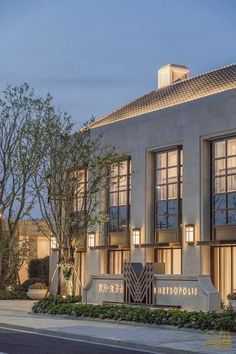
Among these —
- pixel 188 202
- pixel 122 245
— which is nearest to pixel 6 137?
pixel 122 245

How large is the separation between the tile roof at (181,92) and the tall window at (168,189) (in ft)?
9.58

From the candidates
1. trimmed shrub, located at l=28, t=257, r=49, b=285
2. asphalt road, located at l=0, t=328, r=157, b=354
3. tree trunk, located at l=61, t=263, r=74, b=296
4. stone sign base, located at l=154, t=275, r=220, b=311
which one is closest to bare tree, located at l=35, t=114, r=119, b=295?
tree trunk, located at l=61, t=263, r=74, b=296

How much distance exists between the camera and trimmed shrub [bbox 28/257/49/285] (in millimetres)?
45562

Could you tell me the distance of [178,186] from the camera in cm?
3036

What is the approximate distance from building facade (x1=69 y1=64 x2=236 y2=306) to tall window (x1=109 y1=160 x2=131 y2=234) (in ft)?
0.16

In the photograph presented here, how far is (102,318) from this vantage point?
22.6 meters

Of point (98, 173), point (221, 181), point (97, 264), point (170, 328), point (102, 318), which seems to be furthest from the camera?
point (97, 264)

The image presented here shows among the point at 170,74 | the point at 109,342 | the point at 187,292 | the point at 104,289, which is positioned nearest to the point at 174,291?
the point at 187,292

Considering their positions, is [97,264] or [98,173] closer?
[98,173]

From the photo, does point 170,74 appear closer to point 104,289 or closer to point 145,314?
point 104,289

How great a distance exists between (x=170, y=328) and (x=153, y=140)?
43.4 ft

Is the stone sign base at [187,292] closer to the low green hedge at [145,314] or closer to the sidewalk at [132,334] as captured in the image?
the low green hedge at [145,314]

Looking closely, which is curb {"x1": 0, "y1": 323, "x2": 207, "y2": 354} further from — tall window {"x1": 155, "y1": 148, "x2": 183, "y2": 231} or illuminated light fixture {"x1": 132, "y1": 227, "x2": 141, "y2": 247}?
tall window {"x1": 155, "y1": 148, "x2": 183, "y2": 231}

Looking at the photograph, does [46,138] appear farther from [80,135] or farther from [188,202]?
[188,202]
